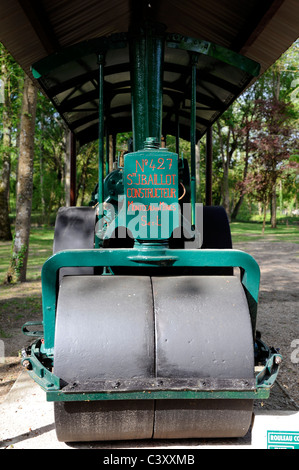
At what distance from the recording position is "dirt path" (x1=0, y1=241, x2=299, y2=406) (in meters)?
4.05

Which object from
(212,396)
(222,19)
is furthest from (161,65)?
(212,396)

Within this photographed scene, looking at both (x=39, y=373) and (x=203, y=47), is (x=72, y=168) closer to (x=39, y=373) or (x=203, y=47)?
(x=203, y=47)

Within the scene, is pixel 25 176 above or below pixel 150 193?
above

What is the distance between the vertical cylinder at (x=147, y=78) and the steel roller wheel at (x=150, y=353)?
1329 mm

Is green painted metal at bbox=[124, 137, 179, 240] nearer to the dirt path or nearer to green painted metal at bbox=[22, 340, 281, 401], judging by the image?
green painted metal at bbox=[22, 340, 281, 401]

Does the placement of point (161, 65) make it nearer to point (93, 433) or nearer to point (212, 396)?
point (212, 396)

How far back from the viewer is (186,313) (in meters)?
2.47

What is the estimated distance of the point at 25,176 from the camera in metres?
7.96

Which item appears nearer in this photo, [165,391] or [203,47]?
[165,391]

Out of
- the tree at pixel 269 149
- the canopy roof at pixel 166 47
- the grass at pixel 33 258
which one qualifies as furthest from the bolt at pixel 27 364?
the tree at pixel 269 149

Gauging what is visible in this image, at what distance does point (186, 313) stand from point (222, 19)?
2940mm

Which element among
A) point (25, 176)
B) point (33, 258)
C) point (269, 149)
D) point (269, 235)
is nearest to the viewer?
point (25, 176)

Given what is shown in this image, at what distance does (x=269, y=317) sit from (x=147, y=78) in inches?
162

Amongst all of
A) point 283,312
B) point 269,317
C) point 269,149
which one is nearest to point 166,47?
point 269,317
